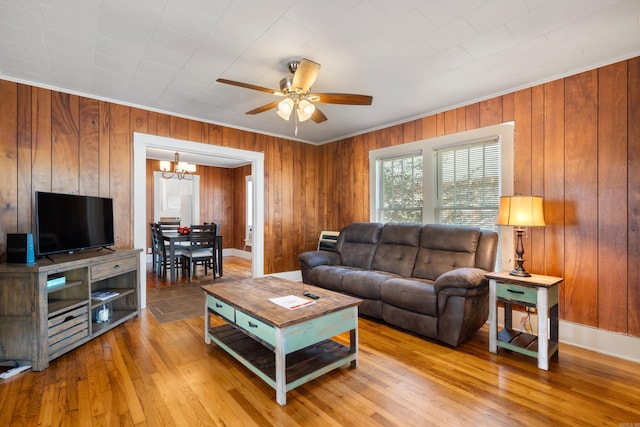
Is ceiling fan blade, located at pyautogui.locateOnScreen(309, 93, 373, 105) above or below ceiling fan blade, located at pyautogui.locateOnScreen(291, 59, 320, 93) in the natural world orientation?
below

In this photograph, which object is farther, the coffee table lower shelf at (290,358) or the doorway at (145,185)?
the doorway at (145,185)

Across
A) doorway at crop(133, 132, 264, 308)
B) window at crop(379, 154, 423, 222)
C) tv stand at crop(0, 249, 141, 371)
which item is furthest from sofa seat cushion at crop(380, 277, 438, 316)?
tv stand at crop(0, 249, 141, 371)

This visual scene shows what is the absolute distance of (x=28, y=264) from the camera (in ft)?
7.85

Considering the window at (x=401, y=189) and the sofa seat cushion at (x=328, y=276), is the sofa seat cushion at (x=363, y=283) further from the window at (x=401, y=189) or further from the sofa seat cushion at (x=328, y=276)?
the window at (x=401, y=189)

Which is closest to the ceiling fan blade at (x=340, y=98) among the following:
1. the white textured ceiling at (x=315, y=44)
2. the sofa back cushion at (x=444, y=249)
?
the white textured ceiling at (x=315, y=44)

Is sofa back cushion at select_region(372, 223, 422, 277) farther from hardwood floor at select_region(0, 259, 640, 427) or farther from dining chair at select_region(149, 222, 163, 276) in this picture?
dining chair at select_region(149, 222, 163, 276)

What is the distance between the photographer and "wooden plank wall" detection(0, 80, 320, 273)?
291 centimetres

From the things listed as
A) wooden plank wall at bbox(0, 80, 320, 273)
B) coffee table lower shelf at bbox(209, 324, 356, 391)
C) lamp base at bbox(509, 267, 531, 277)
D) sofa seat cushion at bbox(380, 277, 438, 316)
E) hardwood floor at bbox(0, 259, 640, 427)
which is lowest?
hardwood floor at bbox(0, 259, 640, 427)

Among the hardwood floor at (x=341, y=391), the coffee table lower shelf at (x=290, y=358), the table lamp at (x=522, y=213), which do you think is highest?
the table lamp at (x=522, y=213)

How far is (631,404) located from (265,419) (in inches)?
89.7

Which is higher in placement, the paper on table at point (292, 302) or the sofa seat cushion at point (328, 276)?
the paper on table at point (292, 302)

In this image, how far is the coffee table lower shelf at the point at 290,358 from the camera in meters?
1.99

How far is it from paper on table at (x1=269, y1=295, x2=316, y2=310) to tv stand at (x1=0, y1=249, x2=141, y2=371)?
5.78 ft

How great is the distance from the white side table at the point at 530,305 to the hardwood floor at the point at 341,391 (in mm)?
103
